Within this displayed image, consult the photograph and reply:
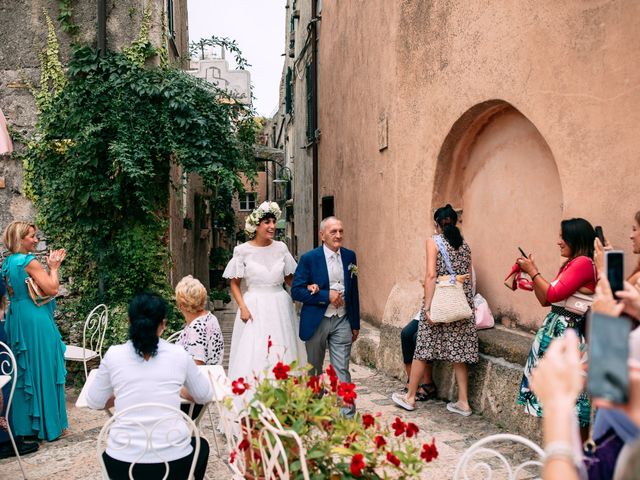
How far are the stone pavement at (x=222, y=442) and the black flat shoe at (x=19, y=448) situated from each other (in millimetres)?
65

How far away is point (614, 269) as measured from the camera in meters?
1.85

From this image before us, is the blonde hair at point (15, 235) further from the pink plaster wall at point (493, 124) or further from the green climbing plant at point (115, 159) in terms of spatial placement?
the pink plaster wall at point (493, 124)

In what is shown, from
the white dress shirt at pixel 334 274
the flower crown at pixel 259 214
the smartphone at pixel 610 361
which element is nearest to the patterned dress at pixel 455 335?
the white dress shirt at pixel 334 274

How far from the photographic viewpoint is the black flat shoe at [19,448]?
16.2 ft

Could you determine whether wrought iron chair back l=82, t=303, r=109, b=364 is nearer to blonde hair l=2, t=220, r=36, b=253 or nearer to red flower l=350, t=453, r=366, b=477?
blonde hair l=2, t=220, r=36, b=253

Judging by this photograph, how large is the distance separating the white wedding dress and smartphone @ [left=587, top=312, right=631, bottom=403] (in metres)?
4.17

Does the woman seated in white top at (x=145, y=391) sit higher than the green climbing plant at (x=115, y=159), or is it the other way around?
the green climbing plant at (x=115, y=159)

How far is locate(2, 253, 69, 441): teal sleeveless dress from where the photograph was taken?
5.15 meters

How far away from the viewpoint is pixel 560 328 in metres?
4.00

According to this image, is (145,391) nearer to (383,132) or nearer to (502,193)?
(502,193)

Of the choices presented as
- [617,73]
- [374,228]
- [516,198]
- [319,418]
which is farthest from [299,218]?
[319,418]

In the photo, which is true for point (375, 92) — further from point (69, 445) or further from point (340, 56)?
point (69, 445)

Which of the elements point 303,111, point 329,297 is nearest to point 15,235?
point 329,297

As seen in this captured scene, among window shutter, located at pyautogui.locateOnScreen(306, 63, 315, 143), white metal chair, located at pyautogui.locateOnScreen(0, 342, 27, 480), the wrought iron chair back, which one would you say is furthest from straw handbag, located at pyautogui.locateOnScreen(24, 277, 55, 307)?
window shutter, located at pyautogui.locateOnScreen(306, 63, 315, 143)
